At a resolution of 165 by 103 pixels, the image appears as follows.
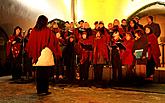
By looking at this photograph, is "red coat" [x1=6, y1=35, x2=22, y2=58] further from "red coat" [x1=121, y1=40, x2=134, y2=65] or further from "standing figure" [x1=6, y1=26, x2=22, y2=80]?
"red coat" [x1=121, y1=40, x2=134, y2=65]

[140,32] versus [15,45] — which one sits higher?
[140,32]

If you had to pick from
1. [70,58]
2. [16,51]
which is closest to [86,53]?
[70,58]

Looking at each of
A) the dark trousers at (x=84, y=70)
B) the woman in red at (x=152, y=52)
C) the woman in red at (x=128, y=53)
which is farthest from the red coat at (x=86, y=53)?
the woman in red at (x=152, y=52)

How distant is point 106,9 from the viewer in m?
13.7

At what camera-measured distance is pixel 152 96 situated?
763 cm

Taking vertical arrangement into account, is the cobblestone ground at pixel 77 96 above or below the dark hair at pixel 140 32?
below

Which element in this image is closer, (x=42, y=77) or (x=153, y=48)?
(x=42, y=77)

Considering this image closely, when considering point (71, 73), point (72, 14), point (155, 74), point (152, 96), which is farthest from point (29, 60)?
point (152, 96)

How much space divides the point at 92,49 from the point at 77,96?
2.53 metres

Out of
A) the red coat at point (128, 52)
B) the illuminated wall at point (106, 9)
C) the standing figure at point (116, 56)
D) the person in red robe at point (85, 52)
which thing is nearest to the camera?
the red coat at point (128, 52)

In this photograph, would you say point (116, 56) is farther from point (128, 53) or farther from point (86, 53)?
point (86, 53)

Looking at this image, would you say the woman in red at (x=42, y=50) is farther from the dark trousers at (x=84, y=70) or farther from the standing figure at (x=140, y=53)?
the standing figure at (x=140, y=53)

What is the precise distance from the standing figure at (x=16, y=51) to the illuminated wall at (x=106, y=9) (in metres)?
3.92

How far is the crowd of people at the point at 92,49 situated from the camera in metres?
7.96
